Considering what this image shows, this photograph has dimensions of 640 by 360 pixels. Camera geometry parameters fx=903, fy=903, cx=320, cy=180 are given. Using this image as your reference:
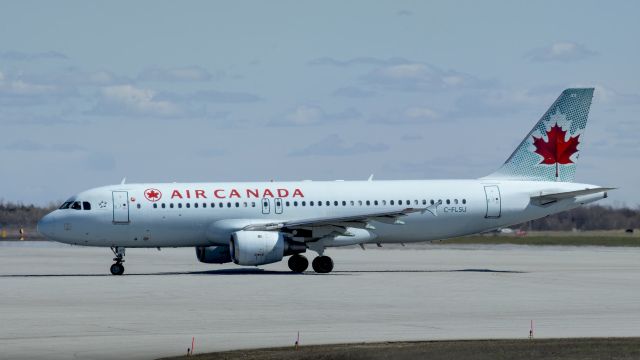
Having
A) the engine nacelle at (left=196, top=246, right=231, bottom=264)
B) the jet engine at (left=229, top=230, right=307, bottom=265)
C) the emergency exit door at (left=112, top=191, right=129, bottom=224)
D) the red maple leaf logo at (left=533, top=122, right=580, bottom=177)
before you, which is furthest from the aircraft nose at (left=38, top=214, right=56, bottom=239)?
the red maple leaf logo at (left=533, top=122, right=580, bottom=177)

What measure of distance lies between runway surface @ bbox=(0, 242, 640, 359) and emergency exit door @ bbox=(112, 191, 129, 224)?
97.6 inches

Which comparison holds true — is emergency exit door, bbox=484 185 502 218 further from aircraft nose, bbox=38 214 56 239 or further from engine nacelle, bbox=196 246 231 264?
aircraft nose, bbox=38 214 56 239

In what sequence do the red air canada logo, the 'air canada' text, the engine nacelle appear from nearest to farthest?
the red air canada logo, the 'air canada' text, the engine nacelle

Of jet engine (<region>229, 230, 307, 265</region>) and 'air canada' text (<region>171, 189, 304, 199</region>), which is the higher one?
'air canada' text (<region>171, 189, 304, 199</region>)

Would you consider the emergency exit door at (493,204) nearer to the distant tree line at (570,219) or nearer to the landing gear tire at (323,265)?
the landing gear tire at (323,265)

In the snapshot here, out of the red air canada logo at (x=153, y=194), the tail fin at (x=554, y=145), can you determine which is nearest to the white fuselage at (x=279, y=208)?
the red air canada logo at (x=153, y=194)

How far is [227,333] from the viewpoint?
19.2 metres

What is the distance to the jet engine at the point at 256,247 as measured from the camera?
36.0 m

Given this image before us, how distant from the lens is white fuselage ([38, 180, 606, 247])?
3806cm

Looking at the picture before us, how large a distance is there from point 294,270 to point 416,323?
19.0 metres

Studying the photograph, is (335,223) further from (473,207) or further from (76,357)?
(76,357)

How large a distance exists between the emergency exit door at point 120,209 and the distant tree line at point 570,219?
60773 mm

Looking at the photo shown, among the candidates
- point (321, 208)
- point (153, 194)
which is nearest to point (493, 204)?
point (321, 208)

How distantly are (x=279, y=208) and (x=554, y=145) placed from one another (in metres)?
13.4
